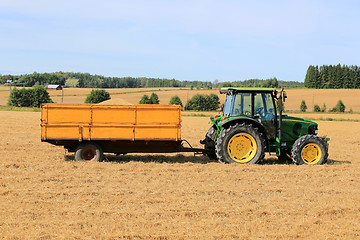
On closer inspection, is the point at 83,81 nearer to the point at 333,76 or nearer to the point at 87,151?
the point at 333,76

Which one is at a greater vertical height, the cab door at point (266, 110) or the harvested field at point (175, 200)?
the cab door at point (266, 110)

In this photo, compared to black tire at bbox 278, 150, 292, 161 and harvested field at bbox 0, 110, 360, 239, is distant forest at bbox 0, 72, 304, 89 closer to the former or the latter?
black tire at bbox 278, 150, 292, 161

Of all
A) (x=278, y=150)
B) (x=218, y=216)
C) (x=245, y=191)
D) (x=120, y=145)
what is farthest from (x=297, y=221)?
(x=120, y=145)

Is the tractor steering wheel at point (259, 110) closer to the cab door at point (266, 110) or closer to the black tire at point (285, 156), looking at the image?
the cab door at point (266, 110)

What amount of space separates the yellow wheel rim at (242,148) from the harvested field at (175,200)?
1.65 feet

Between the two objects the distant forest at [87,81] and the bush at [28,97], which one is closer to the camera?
the bush at [28,97]

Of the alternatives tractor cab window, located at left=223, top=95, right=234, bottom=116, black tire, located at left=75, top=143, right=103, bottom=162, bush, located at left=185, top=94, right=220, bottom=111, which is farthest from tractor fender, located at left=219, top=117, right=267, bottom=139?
bush, located at left=185, top=94, right=220, bottom=111

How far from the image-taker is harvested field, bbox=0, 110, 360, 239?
627 cm

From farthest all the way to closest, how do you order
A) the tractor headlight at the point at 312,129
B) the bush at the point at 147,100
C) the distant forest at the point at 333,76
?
the distant forest at the point at 333,76 → the bush at the point at 147,100 → the tractor headlight at the point at 312,129

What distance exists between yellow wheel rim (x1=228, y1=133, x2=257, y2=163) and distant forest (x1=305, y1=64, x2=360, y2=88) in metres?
117

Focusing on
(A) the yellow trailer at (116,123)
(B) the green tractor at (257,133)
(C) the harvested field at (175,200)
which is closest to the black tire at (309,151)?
(B) the green tractor at (257,133)

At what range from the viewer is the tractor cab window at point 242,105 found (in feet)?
39.6

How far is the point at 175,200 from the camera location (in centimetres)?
793

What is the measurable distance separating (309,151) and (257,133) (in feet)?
6.02
